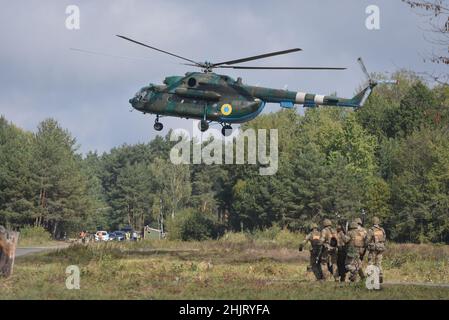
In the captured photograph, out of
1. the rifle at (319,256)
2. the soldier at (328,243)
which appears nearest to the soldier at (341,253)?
the soldier at (328,243)

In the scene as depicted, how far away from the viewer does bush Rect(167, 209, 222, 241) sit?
227 feet

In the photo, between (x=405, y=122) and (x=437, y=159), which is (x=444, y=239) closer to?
(x=437, y=159)

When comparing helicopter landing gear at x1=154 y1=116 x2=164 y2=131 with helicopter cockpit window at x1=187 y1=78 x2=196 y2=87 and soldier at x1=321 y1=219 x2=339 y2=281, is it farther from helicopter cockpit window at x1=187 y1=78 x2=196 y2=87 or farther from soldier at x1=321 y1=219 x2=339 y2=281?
soldier at x1=321 y1=219 x2=339 y2=281

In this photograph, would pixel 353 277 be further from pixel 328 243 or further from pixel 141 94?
pixel 141 94

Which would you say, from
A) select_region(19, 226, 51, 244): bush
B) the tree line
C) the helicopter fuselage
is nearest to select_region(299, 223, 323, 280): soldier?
the helicopter fuselage

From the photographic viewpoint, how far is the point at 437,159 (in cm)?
7219

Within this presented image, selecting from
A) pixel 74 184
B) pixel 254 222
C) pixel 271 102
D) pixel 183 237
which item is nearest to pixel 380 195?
pixel 254 222

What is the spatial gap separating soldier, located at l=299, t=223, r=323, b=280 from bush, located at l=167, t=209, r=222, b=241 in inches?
1748

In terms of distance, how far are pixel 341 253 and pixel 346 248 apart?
54cm

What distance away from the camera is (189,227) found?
71.2 metres

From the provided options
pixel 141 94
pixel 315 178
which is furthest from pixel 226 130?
pixel 315 178

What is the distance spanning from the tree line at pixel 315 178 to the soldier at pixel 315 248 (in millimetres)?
35008
